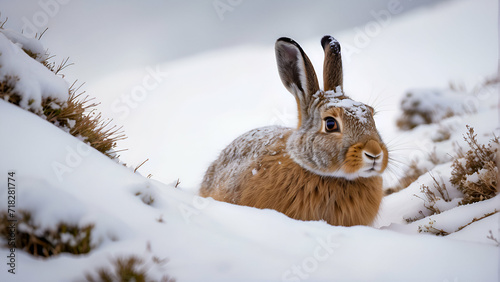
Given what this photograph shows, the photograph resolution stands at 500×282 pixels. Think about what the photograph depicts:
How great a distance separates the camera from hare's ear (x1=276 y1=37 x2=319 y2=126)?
4301 millimetres

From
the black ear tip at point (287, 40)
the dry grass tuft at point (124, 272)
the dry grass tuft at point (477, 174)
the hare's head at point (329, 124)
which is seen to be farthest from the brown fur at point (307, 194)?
the dry grass tuft at point (124, 272)

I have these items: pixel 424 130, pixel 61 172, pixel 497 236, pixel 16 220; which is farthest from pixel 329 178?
pixel 424 130

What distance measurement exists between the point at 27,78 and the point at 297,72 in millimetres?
3133

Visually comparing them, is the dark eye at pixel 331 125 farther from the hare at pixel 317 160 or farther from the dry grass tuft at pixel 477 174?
the dry grass tuft at pixel 477 174

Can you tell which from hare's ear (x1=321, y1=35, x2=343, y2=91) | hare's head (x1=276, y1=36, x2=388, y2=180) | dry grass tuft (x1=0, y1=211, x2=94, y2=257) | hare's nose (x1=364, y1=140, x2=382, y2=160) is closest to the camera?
dry grass tuft (x1=0, y1=211, x2=94, y2=257)

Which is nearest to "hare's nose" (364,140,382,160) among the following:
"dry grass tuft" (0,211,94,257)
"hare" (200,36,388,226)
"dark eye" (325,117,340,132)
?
"hare" (200,36,388,226)

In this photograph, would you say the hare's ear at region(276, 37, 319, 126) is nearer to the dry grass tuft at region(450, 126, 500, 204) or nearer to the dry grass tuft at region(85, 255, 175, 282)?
the dry grass tuft at region(450, 126, 500, 204)

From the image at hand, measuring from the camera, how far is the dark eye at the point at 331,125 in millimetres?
3963

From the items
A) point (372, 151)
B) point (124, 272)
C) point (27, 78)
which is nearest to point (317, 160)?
point (372, 151)

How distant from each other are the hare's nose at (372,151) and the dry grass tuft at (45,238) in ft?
9.34

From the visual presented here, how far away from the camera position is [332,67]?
457 cm

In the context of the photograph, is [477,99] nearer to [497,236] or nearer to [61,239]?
[497,236]

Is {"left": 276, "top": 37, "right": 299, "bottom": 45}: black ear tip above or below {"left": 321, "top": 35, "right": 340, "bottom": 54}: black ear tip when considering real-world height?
below

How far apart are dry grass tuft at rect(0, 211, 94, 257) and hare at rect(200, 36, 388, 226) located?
8.05ft
